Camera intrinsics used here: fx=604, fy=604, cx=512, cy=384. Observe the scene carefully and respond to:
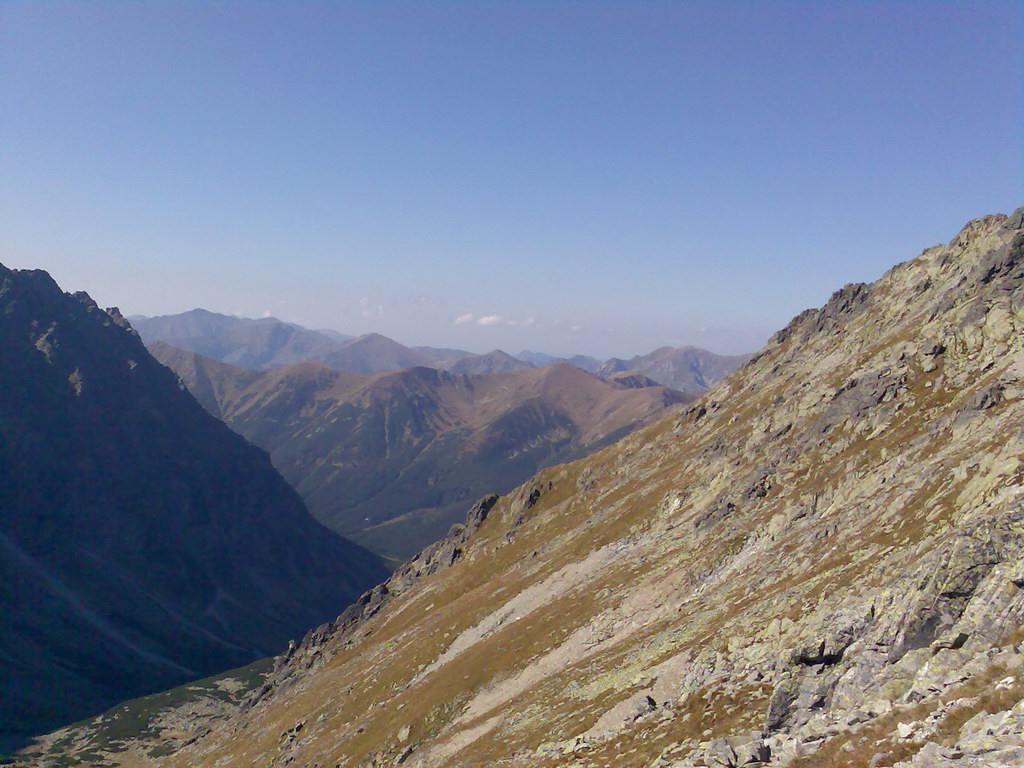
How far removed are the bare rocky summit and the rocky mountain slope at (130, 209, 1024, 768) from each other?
9.1 inches

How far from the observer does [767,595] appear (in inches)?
1923

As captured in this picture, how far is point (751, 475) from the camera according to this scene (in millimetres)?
82562

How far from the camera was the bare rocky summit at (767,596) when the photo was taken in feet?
82.9

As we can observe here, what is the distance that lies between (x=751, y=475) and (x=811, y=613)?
47225mm

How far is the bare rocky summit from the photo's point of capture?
82.9ft

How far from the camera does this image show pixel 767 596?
48.5 m

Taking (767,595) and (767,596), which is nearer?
(767,596)

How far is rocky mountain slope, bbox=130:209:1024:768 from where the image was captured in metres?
25.3

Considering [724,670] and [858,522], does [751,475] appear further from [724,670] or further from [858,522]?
[724,670]

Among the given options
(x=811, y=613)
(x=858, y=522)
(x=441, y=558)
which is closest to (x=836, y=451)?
(x=858, y=522)

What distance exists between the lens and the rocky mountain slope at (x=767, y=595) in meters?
25.3

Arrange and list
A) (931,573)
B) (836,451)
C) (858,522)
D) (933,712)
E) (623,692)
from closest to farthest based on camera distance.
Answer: (933,712)
(931,573)
(623,692)
(858,522)
(836,451)

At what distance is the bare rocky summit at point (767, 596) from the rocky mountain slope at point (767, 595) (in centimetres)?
23

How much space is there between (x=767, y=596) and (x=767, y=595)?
375 millimetres
